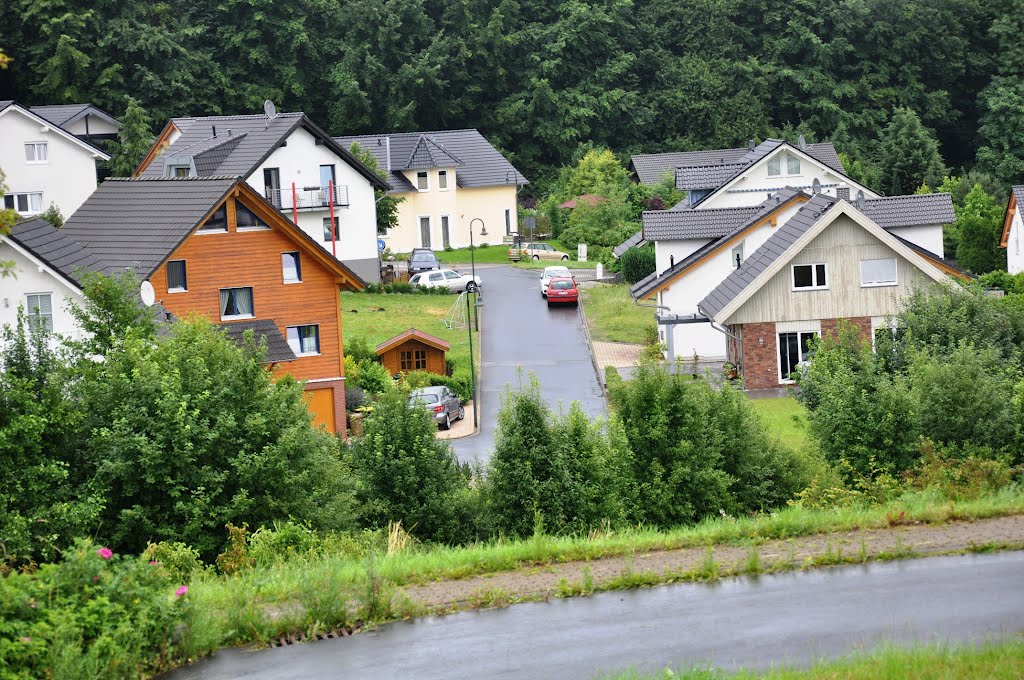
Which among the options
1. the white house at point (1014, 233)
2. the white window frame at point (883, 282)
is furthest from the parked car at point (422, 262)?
the white window frame at point (883, 282)

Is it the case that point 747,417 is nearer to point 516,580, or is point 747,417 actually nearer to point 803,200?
point 516,580

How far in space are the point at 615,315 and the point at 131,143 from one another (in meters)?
32.5

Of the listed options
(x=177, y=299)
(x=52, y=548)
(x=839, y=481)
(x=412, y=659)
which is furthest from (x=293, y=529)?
(x=177, y=299)

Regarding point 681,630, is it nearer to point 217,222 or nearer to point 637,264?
point 217,222

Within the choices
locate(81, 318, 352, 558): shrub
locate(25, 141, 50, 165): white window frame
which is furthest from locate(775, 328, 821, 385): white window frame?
locate(25, 141, 50, 165): white window frame

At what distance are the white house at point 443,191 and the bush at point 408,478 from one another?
4876 cm

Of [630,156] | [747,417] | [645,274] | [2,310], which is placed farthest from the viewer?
[630,156]

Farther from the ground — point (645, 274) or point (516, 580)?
point (645, 274)

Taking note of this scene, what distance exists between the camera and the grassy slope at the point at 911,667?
9672 millimetres

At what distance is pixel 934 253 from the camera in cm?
4447

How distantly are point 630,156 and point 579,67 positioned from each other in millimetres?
7540

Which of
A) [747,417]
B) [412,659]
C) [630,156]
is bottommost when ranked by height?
[412,659]

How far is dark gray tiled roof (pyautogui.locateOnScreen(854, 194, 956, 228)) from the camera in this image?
146ft

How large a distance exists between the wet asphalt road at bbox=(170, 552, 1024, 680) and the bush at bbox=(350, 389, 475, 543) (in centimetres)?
558
